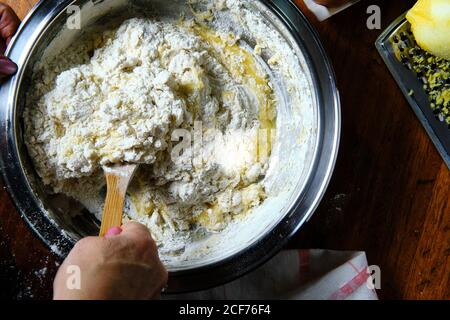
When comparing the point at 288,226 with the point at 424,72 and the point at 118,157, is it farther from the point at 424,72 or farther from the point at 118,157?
the point at 424,72

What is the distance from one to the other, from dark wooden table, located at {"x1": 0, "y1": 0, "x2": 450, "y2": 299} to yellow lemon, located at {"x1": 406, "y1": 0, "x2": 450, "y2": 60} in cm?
7

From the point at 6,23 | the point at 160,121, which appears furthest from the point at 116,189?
the point at 6,23

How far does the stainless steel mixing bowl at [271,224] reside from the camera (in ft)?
2.65

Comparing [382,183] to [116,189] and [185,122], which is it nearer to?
[185,122]

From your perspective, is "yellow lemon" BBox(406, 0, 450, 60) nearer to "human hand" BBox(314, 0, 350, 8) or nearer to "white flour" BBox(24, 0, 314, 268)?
"human hand" BBox(314, 0, 350, 8)

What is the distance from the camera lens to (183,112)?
87 cm

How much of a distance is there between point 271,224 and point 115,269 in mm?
290

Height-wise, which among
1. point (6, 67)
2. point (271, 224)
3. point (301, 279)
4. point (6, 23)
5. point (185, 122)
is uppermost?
point (6, 23)

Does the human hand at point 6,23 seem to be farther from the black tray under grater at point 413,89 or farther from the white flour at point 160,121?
the black tray under grater at point 413,89

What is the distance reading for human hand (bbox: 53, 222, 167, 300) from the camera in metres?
0.66

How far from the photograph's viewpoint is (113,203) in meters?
0.84

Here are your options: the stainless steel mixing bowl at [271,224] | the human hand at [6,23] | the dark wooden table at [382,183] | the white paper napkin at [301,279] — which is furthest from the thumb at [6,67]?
the white paper napkin at [301,279]
